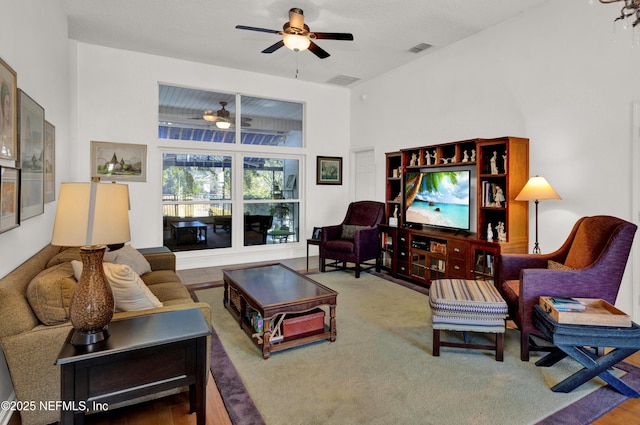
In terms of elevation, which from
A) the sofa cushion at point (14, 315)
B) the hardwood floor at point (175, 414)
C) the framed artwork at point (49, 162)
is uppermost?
the framed artwork at point (49, 162)

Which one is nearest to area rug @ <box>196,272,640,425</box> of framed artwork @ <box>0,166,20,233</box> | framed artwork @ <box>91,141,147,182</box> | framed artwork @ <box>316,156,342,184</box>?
framed artwork @ <box>0,166,20,233</box>

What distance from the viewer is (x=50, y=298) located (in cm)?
185

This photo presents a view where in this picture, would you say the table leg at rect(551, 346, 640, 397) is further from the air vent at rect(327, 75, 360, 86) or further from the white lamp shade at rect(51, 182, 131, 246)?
the air vent at rect(327, 75, 360, 86)

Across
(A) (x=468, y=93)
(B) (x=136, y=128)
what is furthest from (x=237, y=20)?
(A) (x=468, y=93)

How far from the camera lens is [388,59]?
5.50m

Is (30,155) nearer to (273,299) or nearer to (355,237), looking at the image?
(273,299)

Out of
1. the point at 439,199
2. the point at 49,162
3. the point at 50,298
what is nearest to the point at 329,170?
the point at 439,199

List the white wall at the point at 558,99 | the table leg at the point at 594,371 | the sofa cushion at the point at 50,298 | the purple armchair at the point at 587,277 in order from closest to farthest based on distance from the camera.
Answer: the sofa cushion at the point at 50,298
the table leg at the point at 594,371
the purple armchair at the point at 587,277
the white wall at the point at 558,99

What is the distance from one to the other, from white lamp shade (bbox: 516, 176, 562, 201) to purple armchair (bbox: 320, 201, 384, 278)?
2.12 metres

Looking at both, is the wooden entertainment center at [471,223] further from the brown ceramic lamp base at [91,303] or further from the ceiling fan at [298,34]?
the brown ceramic lamp base at [91,303]

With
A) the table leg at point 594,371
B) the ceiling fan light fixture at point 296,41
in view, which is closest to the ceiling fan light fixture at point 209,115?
the ceiling fan light fixture at point 296,41

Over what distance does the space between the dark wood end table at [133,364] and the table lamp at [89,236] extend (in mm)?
89

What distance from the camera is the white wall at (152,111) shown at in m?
5.00

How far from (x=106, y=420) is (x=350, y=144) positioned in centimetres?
595
